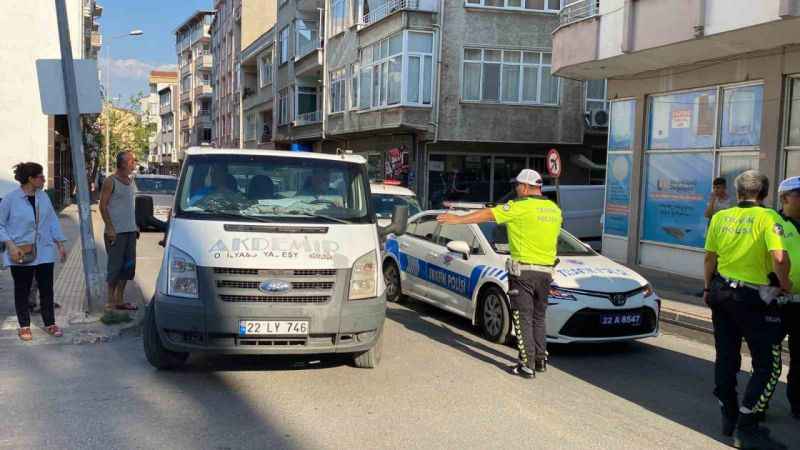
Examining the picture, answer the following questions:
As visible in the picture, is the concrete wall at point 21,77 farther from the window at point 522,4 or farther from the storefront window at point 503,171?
the storefront window at point 503,171

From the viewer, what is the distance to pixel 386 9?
2645 cm

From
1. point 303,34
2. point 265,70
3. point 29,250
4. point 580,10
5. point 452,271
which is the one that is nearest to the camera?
point 29,250

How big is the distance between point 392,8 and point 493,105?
5.12m

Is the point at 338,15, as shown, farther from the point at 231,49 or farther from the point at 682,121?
the point at 231,49

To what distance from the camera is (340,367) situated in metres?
6.81

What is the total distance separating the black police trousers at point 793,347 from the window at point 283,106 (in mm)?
36158

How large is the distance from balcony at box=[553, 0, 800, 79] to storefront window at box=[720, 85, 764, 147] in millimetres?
723

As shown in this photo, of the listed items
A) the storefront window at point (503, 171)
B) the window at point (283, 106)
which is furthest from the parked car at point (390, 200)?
the window at point (283, 106)

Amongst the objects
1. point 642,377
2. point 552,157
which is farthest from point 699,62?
point 642,377

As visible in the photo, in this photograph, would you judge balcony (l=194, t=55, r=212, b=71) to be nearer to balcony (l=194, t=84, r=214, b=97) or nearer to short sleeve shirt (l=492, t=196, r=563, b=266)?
balcony (l=194, t=84, r=214, b=97)

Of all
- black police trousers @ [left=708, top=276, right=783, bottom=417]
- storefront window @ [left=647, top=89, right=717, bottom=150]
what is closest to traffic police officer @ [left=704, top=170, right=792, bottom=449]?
black police trousers @ [left=708, top=276, right=783, bottom=417]

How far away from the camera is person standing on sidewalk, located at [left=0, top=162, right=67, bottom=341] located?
23.7 ft

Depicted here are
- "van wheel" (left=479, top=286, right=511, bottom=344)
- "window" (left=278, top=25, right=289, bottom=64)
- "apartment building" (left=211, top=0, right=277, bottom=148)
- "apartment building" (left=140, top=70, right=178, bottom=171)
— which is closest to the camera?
"van wheel" (left=479, top=286, right=511, bottom=344)

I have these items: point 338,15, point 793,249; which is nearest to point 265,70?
point 338,15
